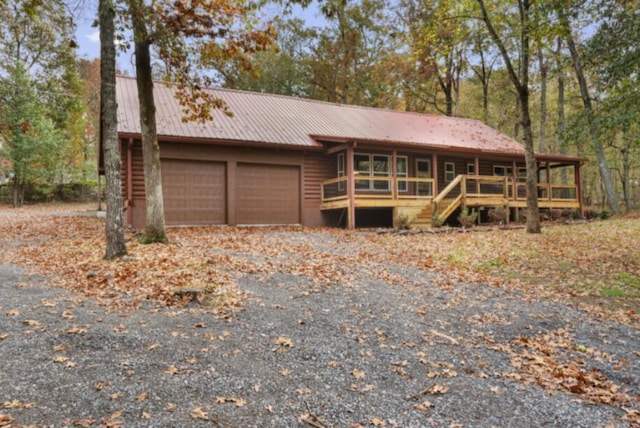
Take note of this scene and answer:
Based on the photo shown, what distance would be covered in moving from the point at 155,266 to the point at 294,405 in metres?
5.21

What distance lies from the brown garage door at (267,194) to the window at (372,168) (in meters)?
3.09

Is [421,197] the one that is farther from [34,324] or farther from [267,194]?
[34,324]

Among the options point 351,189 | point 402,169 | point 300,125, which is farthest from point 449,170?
point 300,125

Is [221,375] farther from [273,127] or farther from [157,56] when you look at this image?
[273,127]

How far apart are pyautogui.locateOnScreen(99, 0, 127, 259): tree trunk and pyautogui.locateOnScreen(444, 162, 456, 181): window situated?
1717cm

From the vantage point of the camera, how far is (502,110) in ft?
117

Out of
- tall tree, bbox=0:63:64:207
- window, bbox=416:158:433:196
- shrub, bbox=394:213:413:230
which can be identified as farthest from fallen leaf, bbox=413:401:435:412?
tall tree, bbox=0:63:64:207

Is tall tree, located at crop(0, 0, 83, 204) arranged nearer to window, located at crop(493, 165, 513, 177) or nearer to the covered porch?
the covered porch

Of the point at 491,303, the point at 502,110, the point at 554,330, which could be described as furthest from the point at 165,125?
the point at 502,110

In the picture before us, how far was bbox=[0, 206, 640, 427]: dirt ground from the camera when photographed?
3.33 m

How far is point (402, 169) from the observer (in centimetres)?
2058

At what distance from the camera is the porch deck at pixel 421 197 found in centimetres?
1698

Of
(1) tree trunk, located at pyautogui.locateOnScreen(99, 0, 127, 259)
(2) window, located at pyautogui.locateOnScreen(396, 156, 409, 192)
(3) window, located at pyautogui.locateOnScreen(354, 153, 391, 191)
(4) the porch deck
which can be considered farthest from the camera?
(2) window, located at pyautogui.locateOnScreen(396, 156, 409, 192)

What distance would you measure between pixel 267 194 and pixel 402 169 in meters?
7.12
